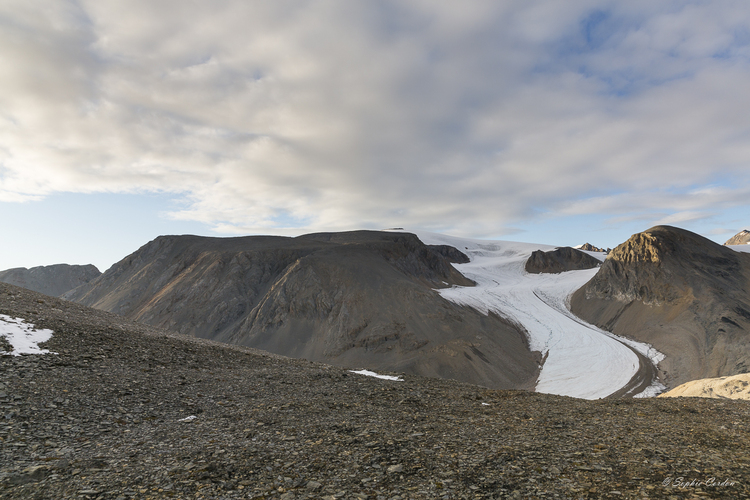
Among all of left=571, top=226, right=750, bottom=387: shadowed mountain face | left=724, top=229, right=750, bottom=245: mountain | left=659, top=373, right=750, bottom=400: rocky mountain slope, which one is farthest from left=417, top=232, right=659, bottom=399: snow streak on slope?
left=724, top=229, right=750, bottom=245: mountain

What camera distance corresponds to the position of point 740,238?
7357 inches

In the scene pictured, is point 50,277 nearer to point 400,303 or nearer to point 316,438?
point 400,303

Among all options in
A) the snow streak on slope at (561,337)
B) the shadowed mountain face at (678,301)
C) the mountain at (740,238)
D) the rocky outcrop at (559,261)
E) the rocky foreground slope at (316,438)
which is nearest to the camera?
the rocky foreground slope at (316,438)

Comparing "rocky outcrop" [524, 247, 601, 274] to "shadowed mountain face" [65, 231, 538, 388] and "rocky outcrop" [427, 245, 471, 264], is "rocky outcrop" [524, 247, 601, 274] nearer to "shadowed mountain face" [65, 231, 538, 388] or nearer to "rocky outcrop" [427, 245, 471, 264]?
"rocky outcrop" [427, 245, 471, 264]

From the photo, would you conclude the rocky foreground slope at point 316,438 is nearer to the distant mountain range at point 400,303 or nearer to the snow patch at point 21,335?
the snow patch at point 21,335

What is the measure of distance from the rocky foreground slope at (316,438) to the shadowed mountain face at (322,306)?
35.9 meters

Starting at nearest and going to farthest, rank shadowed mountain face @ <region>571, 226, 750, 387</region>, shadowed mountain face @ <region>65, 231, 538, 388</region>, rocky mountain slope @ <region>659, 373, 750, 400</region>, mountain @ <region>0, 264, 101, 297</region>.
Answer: rocky mountain slope @ <region>659, 373, 750, 400</region> → shadowed mountain face @ <region>571, 226, 750, 387</region> → shadowed mountain face @ <region>65, 231, 538, 388</region> → mountain @ <region>0, 264, 101, 297</region>

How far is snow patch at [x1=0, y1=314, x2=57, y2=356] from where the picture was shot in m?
12.3

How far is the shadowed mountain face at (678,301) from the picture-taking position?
51.1 meters

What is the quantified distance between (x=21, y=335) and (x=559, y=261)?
484ft

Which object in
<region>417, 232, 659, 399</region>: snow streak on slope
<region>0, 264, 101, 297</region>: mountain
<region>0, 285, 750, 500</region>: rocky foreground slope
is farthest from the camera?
<region>0, 264, 101, 297</region>: mountain

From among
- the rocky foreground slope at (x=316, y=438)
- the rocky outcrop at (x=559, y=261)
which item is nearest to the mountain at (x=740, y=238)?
the rocky outcrop at (x=559, y=261)

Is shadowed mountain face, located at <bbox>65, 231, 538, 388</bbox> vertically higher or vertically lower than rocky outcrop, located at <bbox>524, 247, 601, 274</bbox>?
lower

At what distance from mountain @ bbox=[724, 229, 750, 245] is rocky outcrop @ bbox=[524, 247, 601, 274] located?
107144mm
